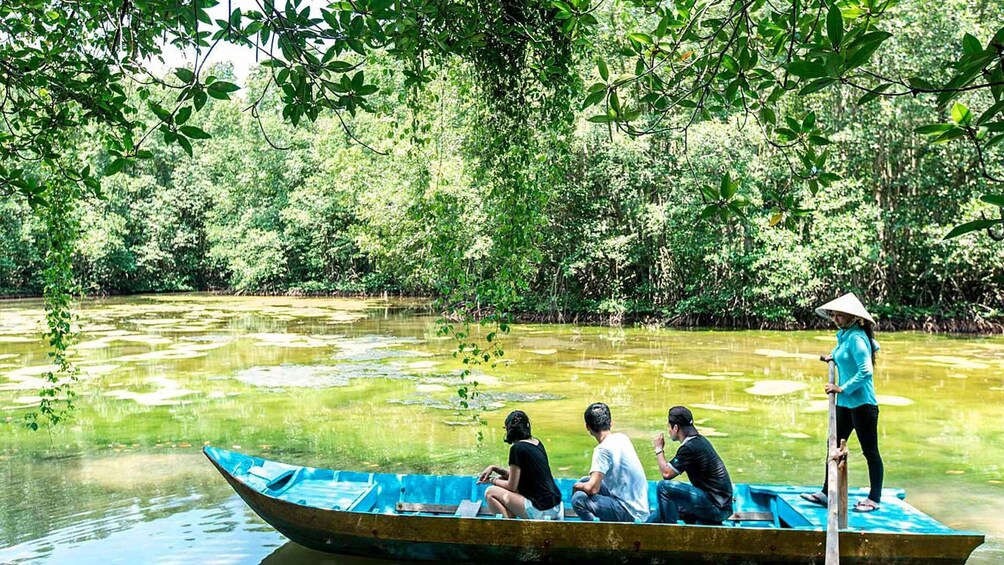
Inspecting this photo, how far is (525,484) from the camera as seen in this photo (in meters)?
5.00

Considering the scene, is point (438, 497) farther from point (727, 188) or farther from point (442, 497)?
point (727, 188)

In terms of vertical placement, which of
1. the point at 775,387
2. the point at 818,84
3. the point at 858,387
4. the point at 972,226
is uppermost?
the point at 818,84

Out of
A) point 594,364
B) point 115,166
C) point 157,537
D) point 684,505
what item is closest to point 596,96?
point 115,166

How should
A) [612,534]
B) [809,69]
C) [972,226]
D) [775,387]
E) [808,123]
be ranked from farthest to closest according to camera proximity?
[775,387] → [612,534] → [808,123] → [809,69] → [972,226]

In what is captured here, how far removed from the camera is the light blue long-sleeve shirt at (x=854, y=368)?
514cm

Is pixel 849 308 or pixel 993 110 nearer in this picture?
pixel 993 110

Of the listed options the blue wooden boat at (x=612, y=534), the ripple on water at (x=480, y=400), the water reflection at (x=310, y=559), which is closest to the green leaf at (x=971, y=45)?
the blue wooden boat at (x=612, y=534)

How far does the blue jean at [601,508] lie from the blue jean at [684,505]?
323 millimetres

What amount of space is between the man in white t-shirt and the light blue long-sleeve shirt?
1458 mm

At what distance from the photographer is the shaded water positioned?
5953mm

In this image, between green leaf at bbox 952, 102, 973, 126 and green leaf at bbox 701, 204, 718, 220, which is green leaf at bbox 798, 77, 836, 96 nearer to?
green leaf at bbox 952, 102, 973, 126

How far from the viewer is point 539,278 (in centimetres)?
2247

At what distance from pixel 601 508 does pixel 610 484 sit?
15 cm

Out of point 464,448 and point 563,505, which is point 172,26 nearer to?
point 563,505
